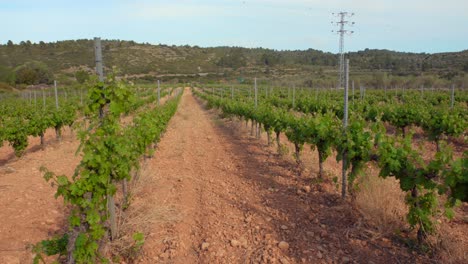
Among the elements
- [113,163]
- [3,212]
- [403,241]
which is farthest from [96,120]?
[403,241]

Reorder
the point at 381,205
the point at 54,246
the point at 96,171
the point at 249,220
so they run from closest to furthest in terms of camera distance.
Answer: the point at 54,246 < the point at 96,171 < the point at 381,205 < the point at 249,220

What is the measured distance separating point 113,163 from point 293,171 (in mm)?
4663

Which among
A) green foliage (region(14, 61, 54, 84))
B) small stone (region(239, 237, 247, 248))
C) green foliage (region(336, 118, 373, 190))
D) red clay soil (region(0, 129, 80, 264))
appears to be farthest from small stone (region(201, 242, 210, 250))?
green foliage (region(14, 61, 54, 84))

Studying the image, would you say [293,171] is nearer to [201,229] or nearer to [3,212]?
[201,229]

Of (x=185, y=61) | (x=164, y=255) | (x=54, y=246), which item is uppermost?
(x=185, y=61)

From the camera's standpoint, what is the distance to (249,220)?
17.0 feet

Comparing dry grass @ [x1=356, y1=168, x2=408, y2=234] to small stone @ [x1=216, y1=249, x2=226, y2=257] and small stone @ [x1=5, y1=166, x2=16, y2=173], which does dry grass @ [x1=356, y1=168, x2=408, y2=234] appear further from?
small stone @ [x1=5, y1=166, x2=16, y2=173]

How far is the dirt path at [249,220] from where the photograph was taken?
4.26 m

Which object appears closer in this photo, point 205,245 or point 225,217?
point 205,245

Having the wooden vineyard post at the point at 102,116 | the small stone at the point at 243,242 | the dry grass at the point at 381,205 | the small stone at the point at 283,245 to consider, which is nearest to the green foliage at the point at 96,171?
the wooden vineyard post at the point at 102,116

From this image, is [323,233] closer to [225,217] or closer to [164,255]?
[225,217]

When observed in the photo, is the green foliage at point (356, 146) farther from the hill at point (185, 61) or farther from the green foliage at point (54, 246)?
the hill at point (185, 61)

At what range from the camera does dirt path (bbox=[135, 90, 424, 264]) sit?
14.0 ft

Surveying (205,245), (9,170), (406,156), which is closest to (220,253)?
(205,245)
